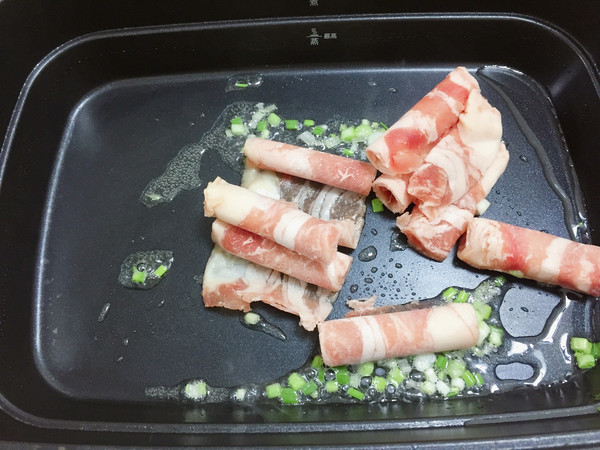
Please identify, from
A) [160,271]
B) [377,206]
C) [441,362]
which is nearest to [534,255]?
[441,362]

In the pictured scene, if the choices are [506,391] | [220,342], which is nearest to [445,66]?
[506,391]

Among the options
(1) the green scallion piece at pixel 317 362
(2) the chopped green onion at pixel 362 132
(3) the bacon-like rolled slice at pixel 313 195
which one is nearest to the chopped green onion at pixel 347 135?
(2) the chopped green onion at pixel 362 132

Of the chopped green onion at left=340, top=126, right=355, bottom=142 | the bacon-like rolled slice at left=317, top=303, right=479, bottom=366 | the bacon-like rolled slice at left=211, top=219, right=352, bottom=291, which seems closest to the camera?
the bacon-like rolled slice at left=317, top=303, right=479, bottom=366

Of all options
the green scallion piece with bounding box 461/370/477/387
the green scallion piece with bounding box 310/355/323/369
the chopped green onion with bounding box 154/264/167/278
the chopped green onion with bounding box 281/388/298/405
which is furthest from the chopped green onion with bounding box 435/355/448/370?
the chopped green onion with bounding box 154/264/167/278

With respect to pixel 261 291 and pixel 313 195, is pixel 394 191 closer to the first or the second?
pixel 313 195

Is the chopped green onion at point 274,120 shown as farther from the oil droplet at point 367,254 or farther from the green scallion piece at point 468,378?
the green scallion piece at point 468,378

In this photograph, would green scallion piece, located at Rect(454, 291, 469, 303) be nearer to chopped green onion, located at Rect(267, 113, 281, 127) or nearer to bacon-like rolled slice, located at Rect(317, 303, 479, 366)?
bacon-like rolled slice, located at Rect(317, 303, 479, 366)
